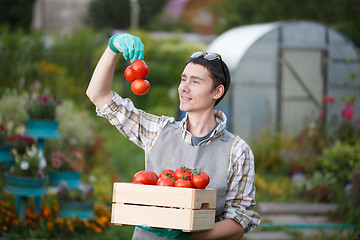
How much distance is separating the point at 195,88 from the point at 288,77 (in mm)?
9423

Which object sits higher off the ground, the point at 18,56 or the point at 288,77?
the point at 18,56

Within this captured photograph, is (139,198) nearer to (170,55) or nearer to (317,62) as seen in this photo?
(317,62)

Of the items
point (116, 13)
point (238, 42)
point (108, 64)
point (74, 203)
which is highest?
point (116, 13)

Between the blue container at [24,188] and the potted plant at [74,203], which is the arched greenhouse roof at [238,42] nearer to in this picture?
the potted plant at [74,203]

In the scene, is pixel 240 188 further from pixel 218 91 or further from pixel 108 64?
pixel 108 64

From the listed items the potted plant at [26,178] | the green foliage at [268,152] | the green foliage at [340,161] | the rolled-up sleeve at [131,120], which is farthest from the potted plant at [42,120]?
the green foliage at [268,152]

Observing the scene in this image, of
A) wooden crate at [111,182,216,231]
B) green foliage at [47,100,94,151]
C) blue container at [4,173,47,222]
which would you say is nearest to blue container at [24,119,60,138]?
blue container at [4,173,47,222]

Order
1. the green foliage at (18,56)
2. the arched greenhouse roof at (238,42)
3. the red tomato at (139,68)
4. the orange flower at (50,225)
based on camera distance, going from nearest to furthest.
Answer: the red tomato at (139,68)
the orange flower at (50,225)
the green foliage at (18,56)
the arched greenhouse roof at (238,42)

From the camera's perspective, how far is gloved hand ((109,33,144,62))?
2650 mm

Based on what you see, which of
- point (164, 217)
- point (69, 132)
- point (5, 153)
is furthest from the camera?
point (69, 132)

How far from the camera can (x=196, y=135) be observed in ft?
9.26

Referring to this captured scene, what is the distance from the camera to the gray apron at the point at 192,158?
8.86ft

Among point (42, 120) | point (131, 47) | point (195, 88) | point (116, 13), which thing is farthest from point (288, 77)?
point (116, 13)

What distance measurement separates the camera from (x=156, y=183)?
101 inches
